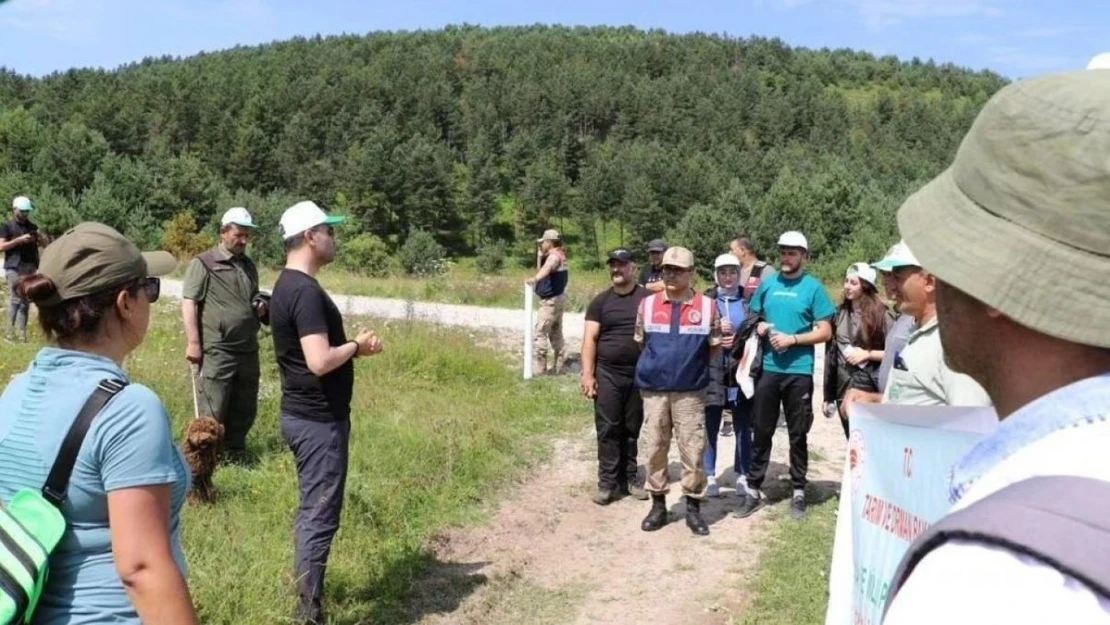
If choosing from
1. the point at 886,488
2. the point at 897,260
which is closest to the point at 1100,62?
the point at 886,488

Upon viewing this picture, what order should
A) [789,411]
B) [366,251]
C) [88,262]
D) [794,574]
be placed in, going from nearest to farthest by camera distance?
[88,262], [794,574], [789,411], [366,251]

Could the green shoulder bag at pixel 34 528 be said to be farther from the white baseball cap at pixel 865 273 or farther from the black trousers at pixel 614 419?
the white baseball cap at pixel 865 273

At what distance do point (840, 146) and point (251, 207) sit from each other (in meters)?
53.4

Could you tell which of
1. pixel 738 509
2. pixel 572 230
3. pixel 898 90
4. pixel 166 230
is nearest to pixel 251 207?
pixel 166 230

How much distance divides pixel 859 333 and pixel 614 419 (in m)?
1.89

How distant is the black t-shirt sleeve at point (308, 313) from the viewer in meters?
3.72

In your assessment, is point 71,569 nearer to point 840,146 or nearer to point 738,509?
point 738,509

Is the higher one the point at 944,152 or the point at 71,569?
the point at 944,152

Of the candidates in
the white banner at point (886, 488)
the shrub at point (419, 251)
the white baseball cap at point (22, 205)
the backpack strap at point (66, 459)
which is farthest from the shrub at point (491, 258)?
the backpack strap at point (66, 459)

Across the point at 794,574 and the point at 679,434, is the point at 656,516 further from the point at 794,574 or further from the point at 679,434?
the point at 794,574

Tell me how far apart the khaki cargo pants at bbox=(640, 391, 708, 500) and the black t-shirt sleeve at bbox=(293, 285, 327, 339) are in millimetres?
2570

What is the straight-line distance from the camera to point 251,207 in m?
58.7

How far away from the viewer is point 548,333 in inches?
403

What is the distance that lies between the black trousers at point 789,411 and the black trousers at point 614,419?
892 mm
